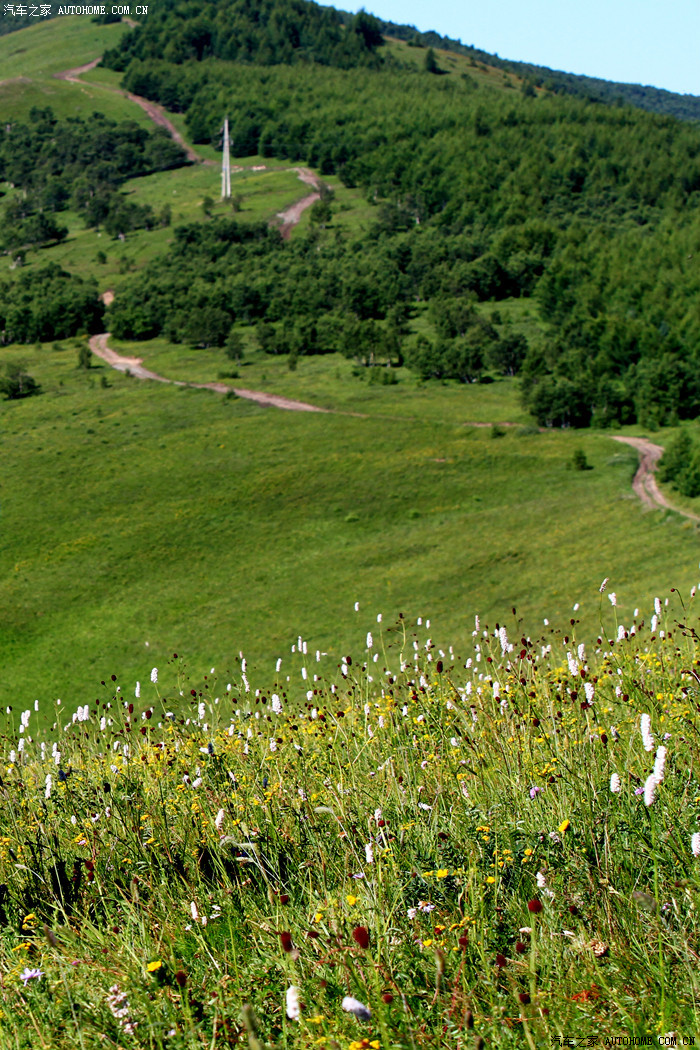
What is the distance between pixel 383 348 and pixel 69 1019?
334 feet

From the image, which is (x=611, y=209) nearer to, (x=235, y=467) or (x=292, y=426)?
(x=292, y=426)

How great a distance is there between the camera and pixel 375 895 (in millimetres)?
3451

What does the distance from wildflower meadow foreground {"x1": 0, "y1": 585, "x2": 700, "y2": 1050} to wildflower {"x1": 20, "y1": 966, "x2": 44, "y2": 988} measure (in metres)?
0.01

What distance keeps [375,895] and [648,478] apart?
68.3 m

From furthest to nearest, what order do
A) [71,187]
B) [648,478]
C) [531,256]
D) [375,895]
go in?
[71,187] → [531,256] → [648,478] → [375,895]

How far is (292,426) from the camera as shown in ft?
265

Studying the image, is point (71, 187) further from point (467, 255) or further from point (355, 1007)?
point (355, 1007)

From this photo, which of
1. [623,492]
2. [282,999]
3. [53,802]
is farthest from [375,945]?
[623,492]

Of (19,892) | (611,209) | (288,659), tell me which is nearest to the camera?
(19,892)

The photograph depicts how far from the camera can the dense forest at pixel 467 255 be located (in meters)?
95.2

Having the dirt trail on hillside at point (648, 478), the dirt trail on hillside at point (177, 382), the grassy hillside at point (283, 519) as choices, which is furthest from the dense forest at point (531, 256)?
the grassy hillside at point (283, 519)

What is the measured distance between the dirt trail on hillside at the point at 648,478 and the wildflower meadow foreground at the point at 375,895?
2234 inches
